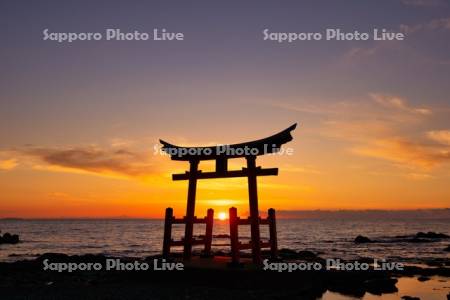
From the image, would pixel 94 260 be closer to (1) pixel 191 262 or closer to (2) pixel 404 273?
(1) pixel 191 262

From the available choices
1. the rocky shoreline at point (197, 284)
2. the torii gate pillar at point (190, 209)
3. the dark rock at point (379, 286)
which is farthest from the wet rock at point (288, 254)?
the torii gate pillar at point (190, 209)

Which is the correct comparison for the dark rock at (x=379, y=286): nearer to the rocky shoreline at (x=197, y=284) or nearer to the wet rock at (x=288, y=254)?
the rocky shoreline at (x=197, y=284)

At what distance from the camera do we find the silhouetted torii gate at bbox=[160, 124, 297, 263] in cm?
1631

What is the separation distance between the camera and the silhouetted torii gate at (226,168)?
53.5 ft

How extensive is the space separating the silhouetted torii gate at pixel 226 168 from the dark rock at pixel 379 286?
17.0 feet

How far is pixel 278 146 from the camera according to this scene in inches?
642

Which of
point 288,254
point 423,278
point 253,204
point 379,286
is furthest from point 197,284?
point 423,278

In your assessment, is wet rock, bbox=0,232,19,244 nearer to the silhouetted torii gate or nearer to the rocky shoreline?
the rocky shoreline

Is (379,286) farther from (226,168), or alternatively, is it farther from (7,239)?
(7,239)

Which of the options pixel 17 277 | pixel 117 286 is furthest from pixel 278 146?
pixel 17 277

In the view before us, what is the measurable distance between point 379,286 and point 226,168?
8.20 meters

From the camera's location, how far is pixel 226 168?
57.1ft

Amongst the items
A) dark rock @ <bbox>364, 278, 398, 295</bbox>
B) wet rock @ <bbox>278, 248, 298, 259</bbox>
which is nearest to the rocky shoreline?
dark rock @ <bbox>364, 278, 398, 295</bbox>

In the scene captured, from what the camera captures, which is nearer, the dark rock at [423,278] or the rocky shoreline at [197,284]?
the rocky shoreline at [197,284]
